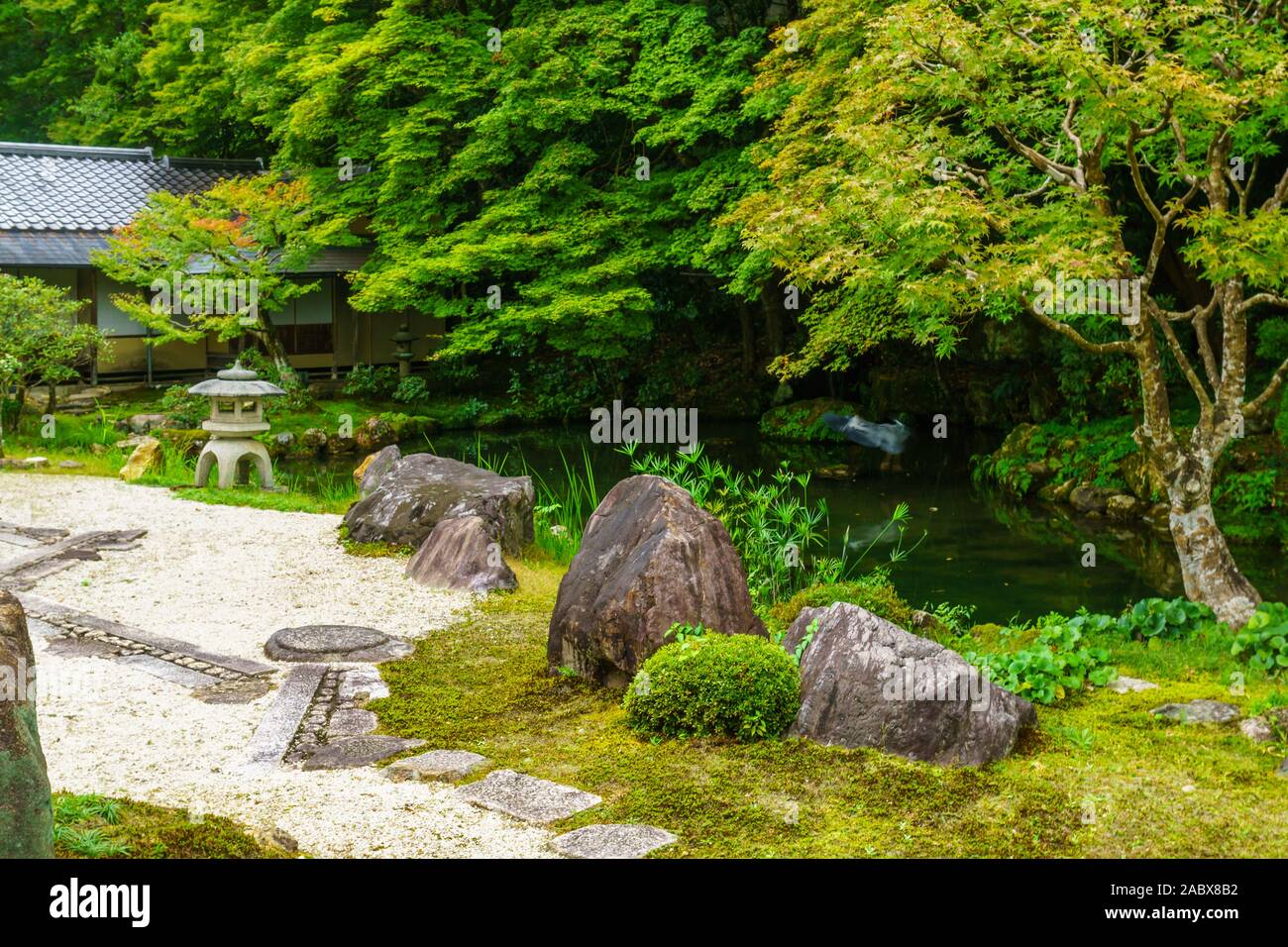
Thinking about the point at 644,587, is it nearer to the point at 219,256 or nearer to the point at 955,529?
the point at 955,529

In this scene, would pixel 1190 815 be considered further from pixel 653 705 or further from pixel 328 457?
pixel 328 457

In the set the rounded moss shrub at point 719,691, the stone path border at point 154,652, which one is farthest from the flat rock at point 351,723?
the rounded moss shrub at point 719,691

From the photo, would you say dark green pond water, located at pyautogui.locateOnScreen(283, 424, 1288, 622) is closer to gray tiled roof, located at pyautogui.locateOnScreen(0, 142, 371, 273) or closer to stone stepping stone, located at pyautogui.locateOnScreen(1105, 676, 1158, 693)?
stone stepping stone, located at pyautogui.locateOnScreen(1105, 676, 1158, 693)

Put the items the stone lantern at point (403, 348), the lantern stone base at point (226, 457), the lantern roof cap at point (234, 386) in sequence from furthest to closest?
1. the stone lantern at point (403, 348)
2. the lantern stone base at point (226, 457)
3. the lantern roof cap at point (234, 386)

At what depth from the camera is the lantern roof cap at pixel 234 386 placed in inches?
631

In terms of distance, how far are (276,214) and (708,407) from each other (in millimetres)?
9300

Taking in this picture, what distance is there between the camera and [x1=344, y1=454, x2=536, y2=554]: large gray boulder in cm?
1256

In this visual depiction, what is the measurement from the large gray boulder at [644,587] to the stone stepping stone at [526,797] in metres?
1.72

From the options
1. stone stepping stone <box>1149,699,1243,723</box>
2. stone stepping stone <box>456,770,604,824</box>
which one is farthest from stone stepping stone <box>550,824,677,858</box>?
stone stepping stone <box>1149,699,1243,723</box>

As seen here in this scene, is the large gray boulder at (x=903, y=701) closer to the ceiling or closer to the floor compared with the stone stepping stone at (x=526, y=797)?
closer to the ceiling

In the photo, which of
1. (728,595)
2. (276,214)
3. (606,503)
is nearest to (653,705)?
(728,595)

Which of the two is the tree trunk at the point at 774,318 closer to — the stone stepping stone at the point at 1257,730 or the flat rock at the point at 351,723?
the flat rock at the point at 351,723

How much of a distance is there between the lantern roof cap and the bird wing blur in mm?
11266

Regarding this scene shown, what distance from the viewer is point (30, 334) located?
18.2m
